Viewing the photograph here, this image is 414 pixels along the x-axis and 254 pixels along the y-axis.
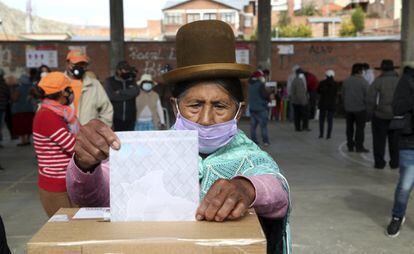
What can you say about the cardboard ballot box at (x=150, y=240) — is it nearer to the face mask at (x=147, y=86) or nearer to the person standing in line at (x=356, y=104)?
the face mask at (x=147, y=86)

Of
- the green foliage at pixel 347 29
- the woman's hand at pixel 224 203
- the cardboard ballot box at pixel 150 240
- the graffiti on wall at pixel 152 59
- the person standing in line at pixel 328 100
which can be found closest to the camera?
the cardboard ballot box at pixel 150 240

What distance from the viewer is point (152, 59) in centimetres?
1845

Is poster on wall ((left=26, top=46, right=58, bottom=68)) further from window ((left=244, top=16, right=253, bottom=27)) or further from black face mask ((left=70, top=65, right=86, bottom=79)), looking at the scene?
window ((left=244, top=16, right=253, bottom=27))

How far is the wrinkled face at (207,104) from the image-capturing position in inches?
67.7

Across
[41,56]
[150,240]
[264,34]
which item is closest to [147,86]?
[150,240]

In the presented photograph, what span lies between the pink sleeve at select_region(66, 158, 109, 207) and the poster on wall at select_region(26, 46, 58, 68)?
17160mm

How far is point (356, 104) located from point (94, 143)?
30.8 feet

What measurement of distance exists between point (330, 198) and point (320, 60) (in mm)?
13841

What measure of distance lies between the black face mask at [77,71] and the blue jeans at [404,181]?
3.44 meters

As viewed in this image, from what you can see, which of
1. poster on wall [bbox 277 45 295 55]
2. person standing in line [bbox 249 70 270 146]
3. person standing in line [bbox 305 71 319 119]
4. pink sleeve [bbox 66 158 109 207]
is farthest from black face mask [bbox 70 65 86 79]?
poster on wall [bbox 277 45 295 55]

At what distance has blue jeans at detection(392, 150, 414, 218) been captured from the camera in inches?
197

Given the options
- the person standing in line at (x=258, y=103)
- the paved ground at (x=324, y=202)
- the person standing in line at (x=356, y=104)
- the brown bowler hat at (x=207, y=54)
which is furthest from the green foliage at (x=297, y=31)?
the brown bowler hat at (x=207, y=54)

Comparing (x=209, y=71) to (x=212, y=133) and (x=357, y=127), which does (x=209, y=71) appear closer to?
(x=212, y=133)

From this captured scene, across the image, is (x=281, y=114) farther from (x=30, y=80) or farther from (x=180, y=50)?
(x=180, y=50)
